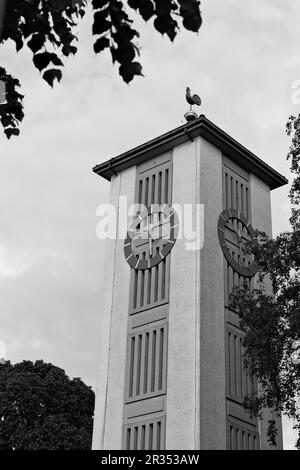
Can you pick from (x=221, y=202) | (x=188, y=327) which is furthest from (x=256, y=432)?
(x=221, y=202)

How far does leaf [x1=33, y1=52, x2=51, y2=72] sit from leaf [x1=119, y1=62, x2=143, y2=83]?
96 centimetres

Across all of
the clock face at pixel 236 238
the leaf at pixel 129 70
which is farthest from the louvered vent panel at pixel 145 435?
the leaf at pixel 129 70

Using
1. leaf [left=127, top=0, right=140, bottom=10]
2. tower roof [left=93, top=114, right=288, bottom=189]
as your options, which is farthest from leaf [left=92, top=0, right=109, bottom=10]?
tower roof [left=93, top=114, right=288, bottom=189]

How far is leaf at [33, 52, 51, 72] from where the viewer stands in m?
7.19

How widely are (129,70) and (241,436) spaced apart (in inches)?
1036

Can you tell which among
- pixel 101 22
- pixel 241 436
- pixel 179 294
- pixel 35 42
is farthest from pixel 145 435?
pixel 101 22

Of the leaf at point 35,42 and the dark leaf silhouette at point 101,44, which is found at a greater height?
the leaf at point 35,42

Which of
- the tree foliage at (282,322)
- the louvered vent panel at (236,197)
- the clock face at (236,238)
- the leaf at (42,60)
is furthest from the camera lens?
the louvered vent panel at (236,197)

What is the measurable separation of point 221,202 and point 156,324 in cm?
648

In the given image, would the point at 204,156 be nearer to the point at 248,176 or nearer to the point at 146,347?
the point at 248,176

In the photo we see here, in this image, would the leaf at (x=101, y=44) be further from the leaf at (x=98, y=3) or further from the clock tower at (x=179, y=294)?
the clock tower at (x=179, y=294)

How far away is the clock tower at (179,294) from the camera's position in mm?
30281

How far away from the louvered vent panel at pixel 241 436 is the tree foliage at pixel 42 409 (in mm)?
13568

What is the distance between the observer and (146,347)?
106 feet
